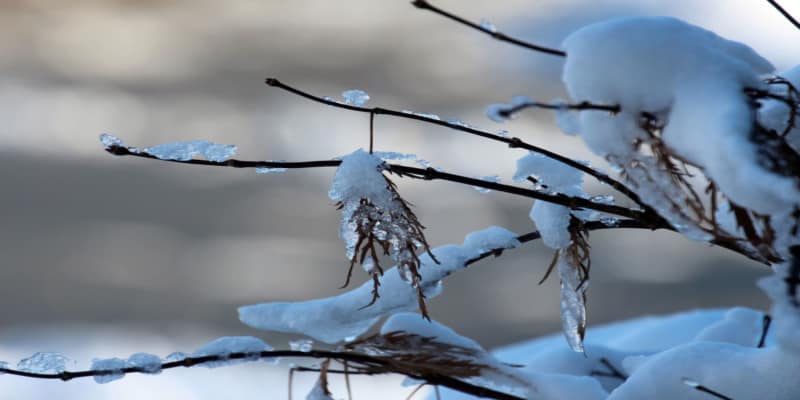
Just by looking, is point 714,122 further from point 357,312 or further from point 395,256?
point 357,312

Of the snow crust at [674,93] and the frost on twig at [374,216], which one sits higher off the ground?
the snow crust at [674,93]

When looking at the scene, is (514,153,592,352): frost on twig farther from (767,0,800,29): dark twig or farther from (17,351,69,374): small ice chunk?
(17,351,69,374): small ice chunk

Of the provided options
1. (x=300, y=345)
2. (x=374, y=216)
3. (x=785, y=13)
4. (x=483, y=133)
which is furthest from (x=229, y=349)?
(x=785, y=13)

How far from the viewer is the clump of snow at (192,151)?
701mm

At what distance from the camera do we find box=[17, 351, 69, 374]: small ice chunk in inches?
28.3

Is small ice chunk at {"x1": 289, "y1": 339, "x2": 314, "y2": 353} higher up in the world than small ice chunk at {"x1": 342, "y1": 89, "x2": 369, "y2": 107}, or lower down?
lower down

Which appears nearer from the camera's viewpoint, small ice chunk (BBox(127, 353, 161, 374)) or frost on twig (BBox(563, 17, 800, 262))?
frost on twig (BBox(563, 17, 800, 262))

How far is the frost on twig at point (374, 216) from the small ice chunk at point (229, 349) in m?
0.11

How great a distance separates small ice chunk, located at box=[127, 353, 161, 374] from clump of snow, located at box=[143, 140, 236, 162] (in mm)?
171

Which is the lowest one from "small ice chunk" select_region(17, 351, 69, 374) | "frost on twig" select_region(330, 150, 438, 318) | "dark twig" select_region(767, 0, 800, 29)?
"small ice chunk" select_region(17, 351, 69, 374)

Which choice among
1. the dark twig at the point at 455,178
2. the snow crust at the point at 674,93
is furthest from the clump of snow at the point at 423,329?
Answer: the snow crust at the point at 674,93

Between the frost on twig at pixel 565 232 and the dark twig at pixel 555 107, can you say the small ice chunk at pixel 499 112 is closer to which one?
the dark twig at pixel 555 107

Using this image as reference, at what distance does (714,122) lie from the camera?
0.50 m

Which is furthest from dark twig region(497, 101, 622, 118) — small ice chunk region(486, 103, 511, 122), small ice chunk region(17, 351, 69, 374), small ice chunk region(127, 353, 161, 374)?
small ice chunk region(17, 351, 69, 374)
